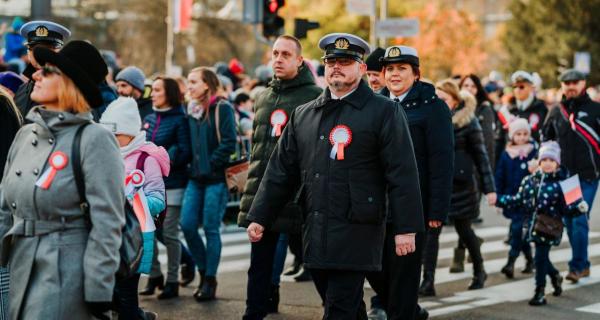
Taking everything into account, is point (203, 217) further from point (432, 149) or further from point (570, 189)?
point (570, 189)

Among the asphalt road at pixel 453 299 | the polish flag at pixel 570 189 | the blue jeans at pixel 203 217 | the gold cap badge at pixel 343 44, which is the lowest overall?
the asphalt road at pixel 453 299

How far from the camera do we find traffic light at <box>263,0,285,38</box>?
15.8 metres

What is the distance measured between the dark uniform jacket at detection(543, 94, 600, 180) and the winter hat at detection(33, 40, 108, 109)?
7.13 metres

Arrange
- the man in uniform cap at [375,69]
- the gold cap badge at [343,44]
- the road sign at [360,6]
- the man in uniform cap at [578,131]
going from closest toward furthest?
the gold cap badge at [343,44] → the man in uniform cap at [375,69] → the man in uniform cap at [578,131] → the road sign at [360,6]

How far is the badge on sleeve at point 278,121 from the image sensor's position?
7941mm

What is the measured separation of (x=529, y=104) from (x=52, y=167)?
374 inches

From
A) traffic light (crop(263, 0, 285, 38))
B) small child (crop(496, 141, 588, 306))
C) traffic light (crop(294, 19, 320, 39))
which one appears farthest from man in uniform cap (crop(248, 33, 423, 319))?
traffic light (crop(263, 0, 285, 38))

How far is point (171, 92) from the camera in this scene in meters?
9.42

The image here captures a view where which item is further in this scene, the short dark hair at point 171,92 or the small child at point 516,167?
the small child at point 516,167

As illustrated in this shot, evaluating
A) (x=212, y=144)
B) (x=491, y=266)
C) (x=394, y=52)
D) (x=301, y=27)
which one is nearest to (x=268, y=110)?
(x=394, y=52)

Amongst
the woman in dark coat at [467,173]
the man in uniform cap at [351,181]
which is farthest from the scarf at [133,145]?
the woman in dark coat at [467,173]

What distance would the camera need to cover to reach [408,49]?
7664 mm

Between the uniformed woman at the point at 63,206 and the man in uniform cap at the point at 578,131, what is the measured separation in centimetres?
704

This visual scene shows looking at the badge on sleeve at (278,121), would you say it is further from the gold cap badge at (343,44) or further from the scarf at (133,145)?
the gold cap badge at (343,44)
